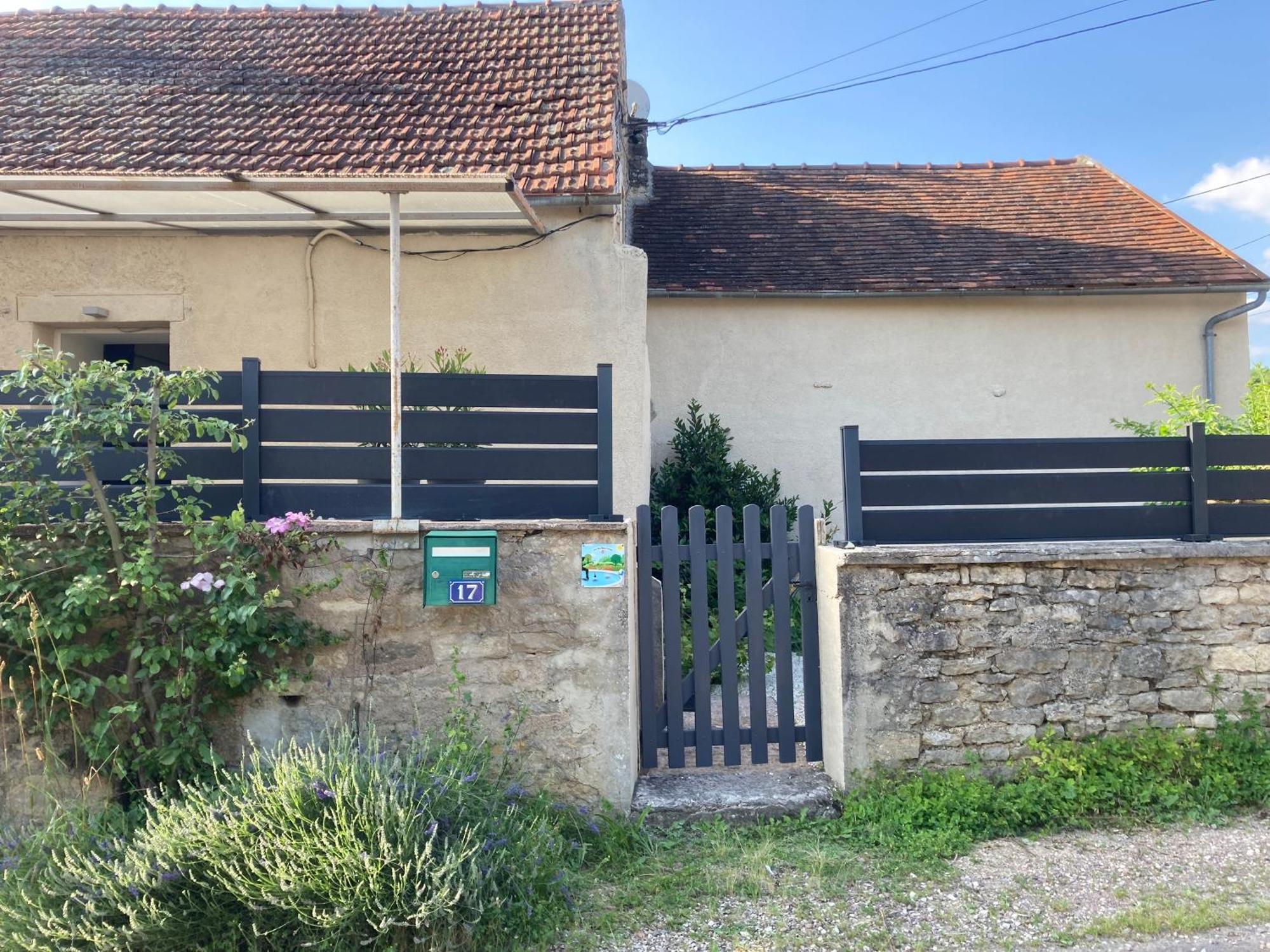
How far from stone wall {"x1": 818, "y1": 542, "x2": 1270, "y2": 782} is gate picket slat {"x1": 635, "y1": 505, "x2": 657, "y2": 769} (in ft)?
3.02

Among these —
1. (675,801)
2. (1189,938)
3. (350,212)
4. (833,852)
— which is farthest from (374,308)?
(1189,938)

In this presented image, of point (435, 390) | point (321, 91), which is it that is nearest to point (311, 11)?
point (321, 91)

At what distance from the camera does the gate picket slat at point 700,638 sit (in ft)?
14.8

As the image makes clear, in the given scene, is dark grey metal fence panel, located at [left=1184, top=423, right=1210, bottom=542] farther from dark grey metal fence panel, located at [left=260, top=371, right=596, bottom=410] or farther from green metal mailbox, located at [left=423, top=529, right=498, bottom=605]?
green metal mailbox, located at [left=423, top=529, right=498, bottom=605]

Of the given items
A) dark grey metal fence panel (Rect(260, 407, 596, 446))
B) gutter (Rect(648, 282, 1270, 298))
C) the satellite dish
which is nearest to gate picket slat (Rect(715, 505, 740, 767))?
dark grey metal fence panel (Rect(260, 407, 596, 446))

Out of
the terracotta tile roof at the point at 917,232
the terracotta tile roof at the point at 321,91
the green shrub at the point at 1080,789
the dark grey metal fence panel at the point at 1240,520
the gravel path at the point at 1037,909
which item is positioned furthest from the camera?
the terracotta tile roof at the point at 917,232

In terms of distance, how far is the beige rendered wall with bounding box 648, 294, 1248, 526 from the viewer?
9953 mm

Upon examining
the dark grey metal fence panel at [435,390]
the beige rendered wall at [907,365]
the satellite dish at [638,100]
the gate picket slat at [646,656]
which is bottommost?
the gate picket slat at [646,656]

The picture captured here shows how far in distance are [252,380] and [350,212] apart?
190cm

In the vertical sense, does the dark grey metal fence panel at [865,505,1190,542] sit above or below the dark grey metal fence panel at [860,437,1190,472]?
below

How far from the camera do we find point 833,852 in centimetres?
390

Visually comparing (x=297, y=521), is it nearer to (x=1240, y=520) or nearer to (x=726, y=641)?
(x=726, y=641)

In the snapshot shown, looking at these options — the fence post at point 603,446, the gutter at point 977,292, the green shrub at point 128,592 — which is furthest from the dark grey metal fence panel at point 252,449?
the gutter at point 977,292

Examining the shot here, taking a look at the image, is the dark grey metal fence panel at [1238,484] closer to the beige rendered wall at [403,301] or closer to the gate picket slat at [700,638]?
the gate picket slat at [700,638]
